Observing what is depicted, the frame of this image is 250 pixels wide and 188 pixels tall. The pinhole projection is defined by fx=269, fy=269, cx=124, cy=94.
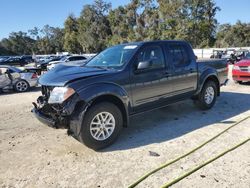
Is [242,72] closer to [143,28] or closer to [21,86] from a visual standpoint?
[21,86]

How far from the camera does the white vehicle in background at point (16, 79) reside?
1200cm

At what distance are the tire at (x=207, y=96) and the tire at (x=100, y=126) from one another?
280cm

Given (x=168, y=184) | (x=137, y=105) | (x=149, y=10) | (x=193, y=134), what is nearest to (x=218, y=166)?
(x=168, y=184)

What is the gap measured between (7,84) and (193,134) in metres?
9.62

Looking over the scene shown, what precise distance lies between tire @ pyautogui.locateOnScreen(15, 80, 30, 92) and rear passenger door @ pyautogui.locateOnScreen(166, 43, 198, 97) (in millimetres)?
8637

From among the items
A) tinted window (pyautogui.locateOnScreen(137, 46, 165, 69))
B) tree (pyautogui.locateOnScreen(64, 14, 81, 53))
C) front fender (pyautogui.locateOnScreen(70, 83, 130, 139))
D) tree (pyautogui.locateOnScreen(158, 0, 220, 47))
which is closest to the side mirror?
tinted window (pyautogui.locateOnScreen(137, 46, 165, 69))

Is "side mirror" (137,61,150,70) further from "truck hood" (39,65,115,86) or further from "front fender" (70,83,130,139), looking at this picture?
Answer: "front fender" (70,83,130,139)

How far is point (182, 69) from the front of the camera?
6.18 m

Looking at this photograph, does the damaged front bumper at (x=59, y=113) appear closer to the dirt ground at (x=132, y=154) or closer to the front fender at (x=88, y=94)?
the front fender at (x=88, y=94)

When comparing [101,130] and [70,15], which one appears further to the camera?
[70,15]

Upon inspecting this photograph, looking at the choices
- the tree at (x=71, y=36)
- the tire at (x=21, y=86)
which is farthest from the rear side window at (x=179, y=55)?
the tree at (x=71, y=36)

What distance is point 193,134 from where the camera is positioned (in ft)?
17.2

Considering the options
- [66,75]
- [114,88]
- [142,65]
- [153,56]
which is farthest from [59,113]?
[153,56]

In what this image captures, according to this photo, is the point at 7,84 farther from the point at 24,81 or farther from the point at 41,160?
the point at 41,160
